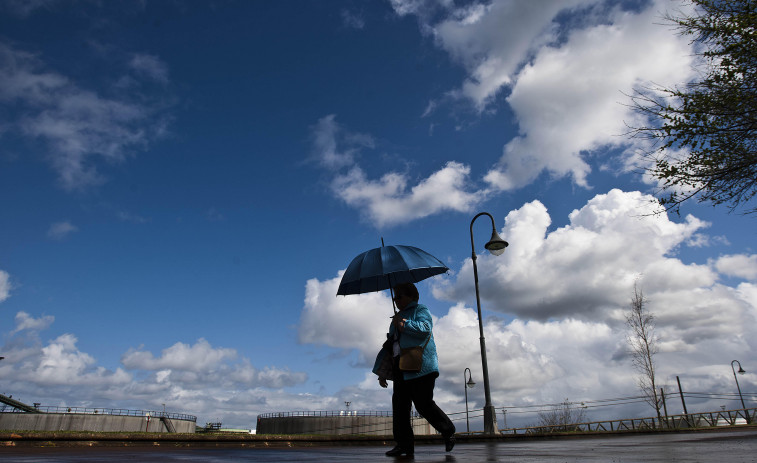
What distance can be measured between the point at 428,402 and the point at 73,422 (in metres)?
59.1

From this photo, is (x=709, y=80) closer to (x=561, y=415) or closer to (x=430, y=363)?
(x=430, y=363)

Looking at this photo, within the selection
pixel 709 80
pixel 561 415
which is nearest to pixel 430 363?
pixel 709 80

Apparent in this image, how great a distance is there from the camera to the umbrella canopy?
19.7 ft

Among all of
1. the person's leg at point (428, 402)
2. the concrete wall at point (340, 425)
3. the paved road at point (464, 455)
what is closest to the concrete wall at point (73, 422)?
the concrete wall at point (340, 425)

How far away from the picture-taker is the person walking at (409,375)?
16.5 ft

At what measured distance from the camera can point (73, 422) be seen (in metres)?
51.4

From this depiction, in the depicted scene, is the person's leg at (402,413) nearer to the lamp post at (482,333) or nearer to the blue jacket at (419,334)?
the blue jacket at (419,334)

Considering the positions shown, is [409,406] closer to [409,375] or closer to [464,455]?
[409,375]

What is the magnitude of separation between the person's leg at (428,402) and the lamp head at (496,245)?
9.48 metres

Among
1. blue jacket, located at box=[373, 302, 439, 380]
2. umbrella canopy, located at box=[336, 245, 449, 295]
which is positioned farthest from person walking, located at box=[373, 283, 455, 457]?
umbrella canopy, located at box=[336, 245, 449, 295]

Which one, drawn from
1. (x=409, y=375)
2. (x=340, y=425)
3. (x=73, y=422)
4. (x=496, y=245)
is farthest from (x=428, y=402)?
(x=73, y=422)

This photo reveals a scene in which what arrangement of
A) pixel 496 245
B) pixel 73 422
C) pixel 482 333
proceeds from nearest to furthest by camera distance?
pixel 482 333, pixel 496 245, pixel 73 422

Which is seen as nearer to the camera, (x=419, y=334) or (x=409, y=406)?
(x=419, y=334)

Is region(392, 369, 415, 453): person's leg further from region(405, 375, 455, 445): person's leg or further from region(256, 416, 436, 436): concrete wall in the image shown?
region(256, 416, 436, 436): concrete wall
